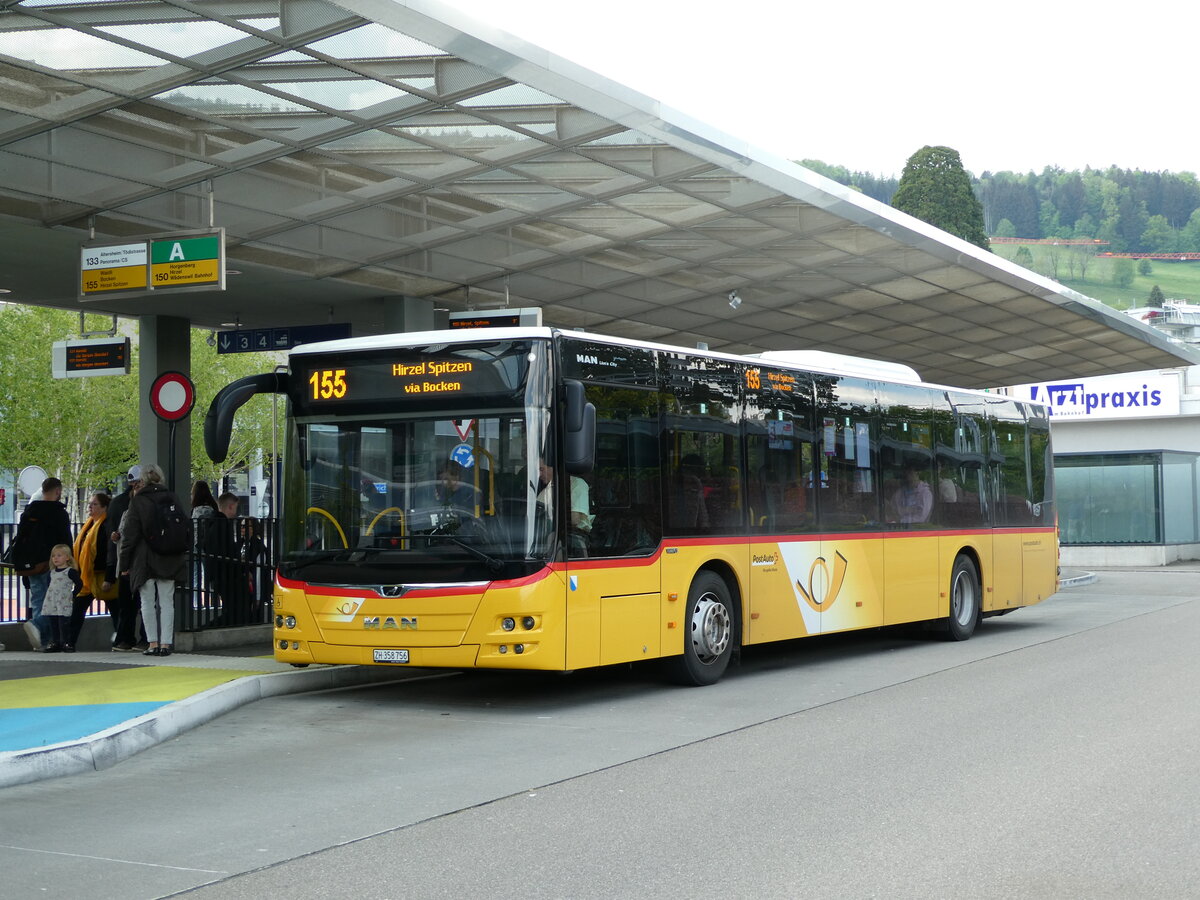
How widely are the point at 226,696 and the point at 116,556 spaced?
4.32 m

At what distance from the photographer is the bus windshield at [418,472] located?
11.0 m

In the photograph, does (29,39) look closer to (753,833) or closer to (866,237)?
(753,833)

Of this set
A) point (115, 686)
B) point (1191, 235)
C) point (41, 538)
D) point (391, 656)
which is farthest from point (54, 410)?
point (1191, 235)

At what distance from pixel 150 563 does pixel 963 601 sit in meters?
9.58

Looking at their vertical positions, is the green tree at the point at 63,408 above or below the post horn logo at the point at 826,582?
above

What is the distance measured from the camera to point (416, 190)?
656 inches

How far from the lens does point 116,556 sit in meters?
14.9

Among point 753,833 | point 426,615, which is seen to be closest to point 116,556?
point 426,615

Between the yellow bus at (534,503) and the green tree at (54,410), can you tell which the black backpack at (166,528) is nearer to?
the yellow bus at (534,503)

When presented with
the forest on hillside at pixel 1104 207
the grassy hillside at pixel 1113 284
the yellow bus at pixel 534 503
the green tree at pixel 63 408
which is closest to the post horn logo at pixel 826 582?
the yellow bus at pixel 534 503

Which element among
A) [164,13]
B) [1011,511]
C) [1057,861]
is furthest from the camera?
[1011,511]

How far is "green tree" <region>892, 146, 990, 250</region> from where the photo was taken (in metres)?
95.2

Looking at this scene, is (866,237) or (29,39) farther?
(866,237)

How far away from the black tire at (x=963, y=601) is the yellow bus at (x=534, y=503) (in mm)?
3659
